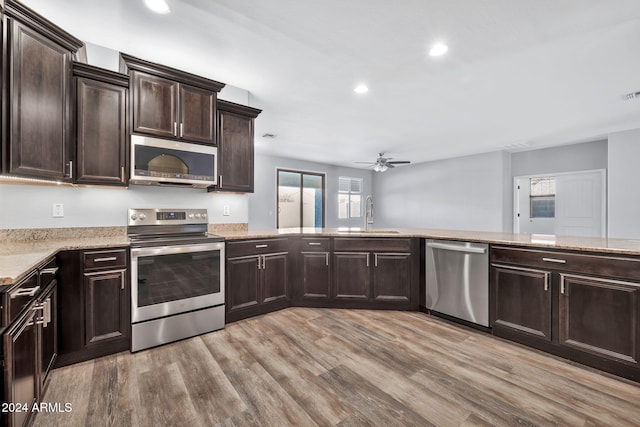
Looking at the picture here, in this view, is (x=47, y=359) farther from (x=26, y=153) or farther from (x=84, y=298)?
(x=26, y=153)

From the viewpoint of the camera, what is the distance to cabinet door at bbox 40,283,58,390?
1742mm

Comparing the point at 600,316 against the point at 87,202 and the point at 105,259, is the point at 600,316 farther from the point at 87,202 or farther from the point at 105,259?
the point at 87,202

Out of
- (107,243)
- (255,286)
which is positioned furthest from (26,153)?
(255,286)

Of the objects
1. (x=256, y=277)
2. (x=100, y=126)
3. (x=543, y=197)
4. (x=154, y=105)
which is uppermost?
(x=154, y=105)

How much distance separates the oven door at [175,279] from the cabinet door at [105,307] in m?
0.08

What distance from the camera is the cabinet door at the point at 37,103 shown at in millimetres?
1749

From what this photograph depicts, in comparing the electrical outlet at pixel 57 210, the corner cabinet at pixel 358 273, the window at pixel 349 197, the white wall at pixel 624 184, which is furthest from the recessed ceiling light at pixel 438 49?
the window at pixel 349 197

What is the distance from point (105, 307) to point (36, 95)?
1.60 meters

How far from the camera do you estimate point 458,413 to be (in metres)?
1.63

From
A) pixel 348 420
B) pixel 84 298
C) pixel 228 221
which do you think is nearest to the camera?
pixel 348 420

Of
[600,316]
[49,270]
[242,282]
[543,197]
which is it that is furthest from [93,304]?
[543,197]

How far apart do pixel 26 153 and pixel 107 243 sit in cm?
78

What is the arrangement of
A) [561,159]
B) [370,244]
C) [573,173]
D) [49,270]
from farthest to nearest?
[561,159] → [573,173] → [370,244] → [49,270]

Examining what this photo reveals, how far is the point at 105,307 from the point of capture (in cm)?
223
